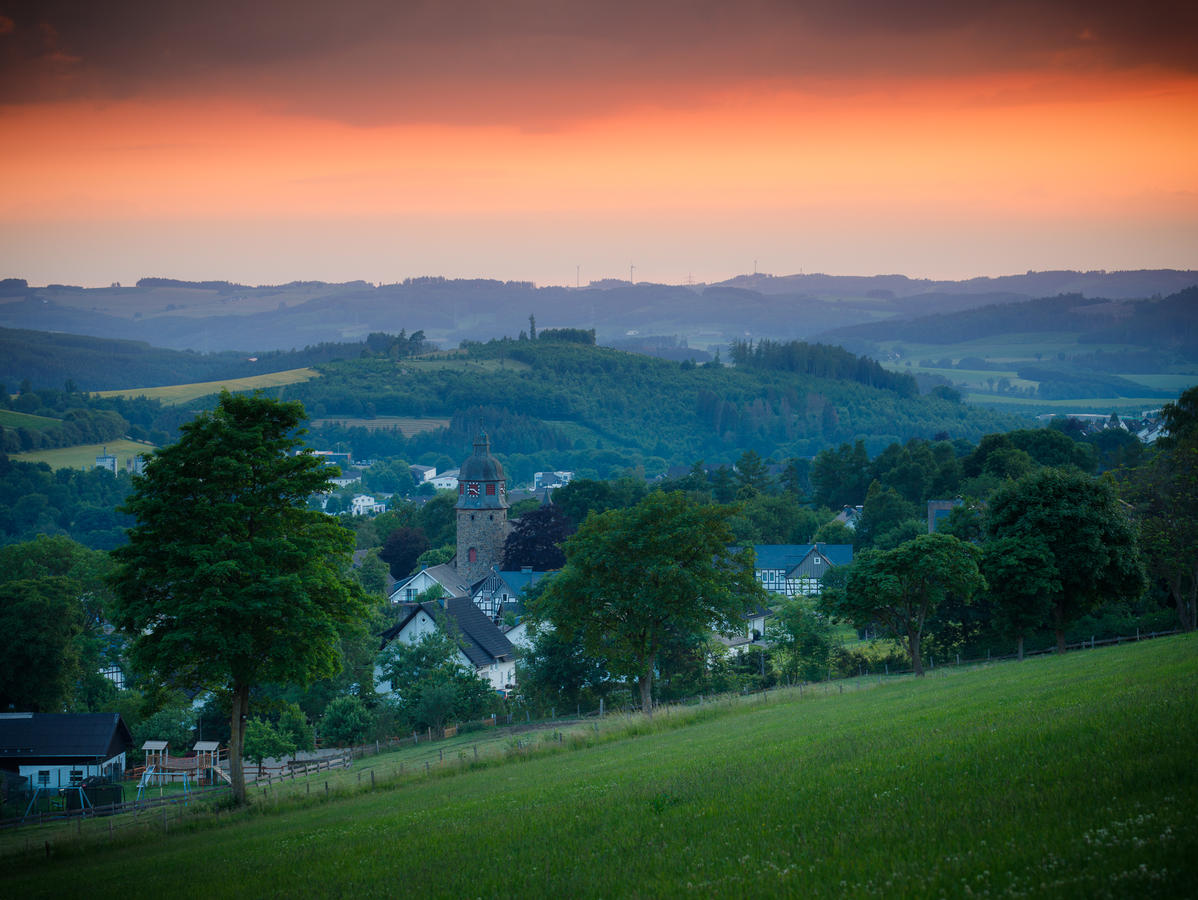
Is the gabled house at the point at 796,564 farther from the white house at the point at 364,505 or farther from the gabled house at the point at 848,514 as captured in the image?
the white house at the point at 364,505

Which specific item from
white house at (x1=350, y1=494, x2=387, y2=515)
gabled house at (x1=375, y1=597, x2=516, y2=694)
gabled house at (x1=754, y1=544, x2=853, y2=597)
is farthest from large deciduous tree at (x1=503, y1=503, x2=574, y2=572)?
white house at (x1=350, y1=494, x2=387, y2=515)

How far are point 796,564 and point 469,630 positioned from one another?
39994 mm

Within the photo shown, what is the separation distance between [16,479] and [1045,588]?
17386 centimetres

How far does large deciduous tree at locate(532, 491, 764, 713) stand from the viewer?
145ft

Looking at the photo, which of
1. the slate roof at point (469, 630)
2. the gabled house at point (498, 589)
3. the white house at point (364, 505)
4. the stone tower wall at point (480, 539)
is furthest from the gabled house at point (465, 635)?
the white house at point (364, 505)

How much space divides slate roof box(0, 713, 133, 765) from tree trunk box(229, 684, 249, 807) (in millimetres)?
19831

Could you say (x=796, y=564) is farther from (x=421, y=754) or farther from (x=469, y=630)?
(x=421, y=754)

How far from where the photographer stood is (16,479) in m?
174

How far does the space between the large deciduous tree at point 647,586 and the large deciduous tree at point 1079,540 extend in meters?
12.7

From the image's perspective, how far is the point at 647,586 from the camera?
44.7 meters

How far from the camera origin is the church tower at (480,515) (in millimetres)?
96938

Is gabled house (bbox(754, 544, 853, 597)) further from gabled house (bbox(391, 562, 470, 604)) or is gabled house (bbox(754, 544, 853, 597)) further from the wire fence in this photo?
the wire fence

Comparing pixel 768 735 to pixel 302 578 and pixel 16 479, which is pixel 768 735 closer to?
pixel 302 578

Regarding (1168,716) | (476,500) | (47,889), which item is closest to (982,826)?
(1168,716)
